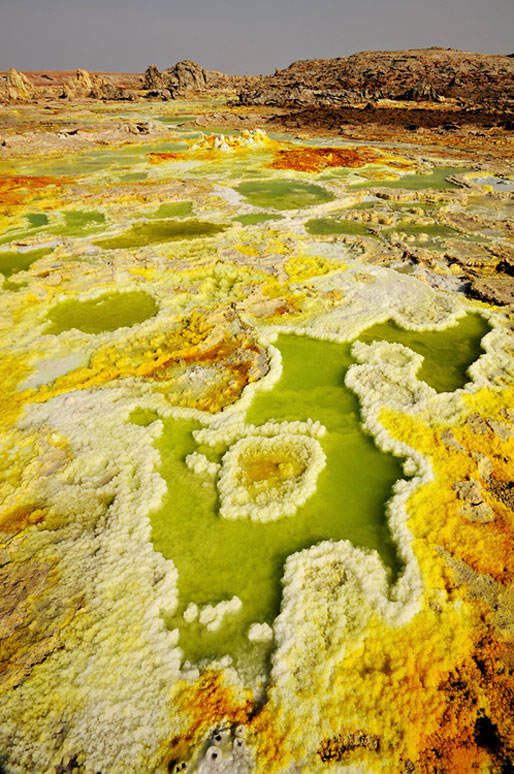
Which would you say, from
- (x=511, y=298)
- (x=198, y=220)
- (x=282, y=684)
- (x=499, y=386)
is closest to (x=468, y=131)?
(x=198, y=220)

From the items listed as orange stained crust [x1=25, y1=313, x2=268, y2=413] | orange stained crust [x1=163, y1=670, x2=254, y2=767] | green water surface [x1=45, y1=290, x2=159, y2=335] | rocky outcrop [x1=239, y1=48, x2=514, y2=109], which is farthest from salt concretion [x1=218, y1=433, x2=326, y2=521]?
rocky outcrop [x1=239, y1=48, x2=514, y2=109]

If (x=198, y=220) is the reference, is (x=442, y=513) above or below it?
below

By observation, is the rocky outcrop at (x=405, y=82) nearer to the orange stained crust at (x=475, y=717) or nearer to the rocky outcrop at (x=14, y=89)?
the rocky outcrop at (x=14, y=89)

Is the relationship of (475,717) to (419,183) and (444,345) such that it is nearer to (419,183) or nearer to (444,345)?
(444,345)

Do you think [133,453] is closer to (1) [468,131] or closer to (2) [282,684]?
(2) [282,684]

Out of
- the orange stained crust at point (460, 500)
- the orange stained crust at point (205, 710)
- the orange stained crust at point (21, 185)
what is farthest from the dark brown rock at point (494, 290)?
the orange stained crust at point (21, 185)

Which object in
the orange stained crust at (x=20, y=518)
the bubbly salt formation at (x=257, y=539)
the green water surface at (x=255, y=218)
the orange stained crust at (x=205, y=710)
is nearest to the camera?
the orange stained crust at (x=205, y=710)
